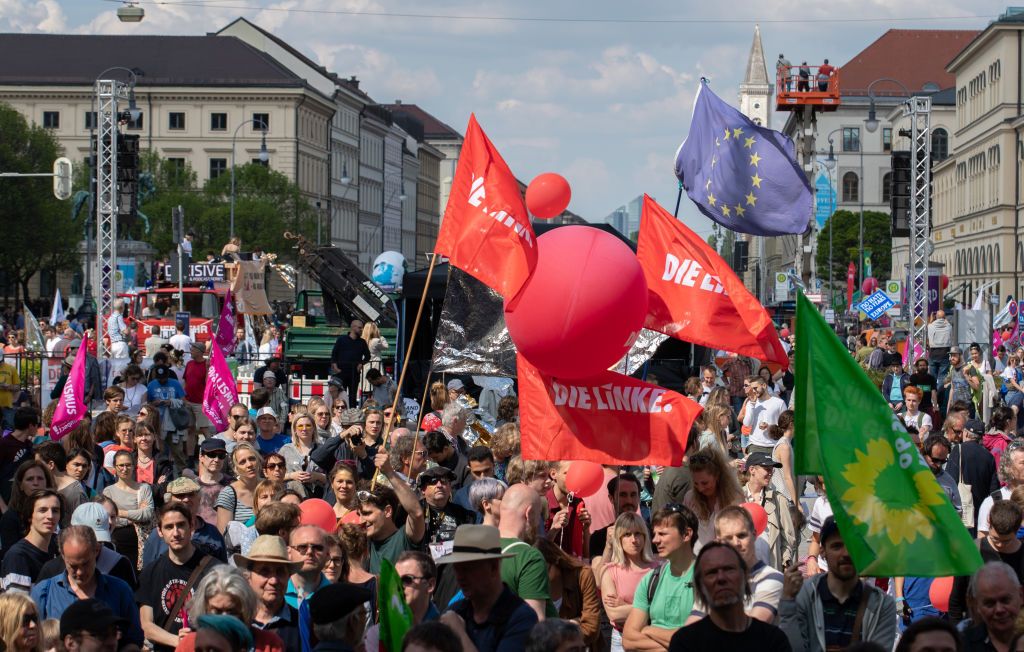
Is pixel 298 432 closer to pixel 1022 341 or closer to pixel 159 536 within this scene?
pixel 159 536

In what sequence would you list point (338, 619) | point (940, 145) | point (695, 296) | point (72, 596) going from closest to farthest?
point (338, 619) < point (72, 596) < point (695, 296) < point (940, 145)

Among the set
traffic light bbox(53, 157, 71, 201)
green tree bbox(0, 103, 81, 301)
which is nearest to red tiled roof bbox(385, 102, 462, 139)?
green tree bbox(0, 103, 81, 301)

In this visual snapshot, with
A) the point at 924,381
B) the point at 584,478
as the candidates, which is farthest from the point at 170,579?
the point at 924,381

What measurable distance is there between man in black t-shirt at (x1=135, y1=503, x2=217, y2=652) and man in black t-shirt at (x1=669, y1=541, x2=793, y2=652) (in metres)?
2.66

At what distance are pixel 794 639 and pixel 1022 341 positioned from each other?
3229 cm

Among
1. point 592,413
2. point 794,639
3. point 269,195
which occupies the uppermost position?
point 269,195

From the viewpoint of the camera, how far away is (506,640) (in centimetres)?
632

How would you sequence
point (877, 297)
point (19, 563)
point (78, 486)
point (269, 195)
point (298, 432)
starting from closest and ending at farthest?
1. point (19, 563)
2. point (78, 486)
3. point (298, 432)
4. point (877, 297)
5. point (269, 195)

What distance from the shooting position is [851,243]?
12131cm

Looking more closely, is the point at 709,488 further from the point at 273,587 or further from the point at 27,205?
the point at 27,205

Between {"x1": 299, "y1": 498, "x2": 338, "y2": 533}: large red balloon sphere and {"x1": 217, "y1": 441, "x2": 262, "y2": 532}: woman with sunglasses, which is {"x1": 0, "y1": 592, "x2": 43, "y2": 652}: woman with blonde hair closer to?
{"x1": 299, "y1": 498, "x2": 338, "y2": 533}: large red balloon sphere

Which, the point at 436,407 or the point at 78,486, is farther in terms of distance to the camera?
the point at 436,407

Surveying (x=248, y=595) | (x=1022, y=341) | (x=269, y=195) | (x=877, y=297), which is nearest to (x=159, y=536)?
(x=248, y=595)

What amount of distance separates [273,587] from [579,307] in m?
2.80
